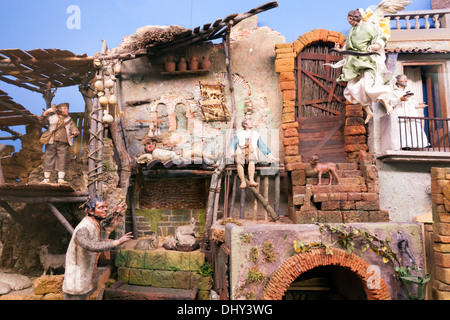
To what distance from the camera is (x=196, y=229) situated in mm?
7531

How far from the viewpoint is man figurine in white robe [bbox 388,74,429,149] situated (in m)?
6.07

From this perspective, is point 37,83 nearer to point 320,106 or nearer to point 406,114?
point 320,106

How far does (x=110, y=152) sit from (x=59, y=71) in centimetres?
196

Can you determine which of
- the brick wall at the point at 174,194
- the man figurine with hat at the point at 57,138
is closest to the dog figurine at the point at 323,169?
the brick wall at the point at 174,194

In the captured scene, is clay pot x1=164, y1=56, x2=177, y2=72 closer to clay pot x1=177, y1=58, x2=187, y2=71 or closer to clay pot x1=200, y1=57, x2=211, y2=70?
clay pot x1=177, y1=58, x2=187, y2=71

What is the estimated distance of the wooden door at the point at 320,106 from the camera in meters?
7.25

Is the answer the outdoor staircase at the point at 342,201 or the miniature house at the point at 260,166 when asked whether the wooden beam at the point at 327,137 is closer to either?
the miniature house at the point at 260,166

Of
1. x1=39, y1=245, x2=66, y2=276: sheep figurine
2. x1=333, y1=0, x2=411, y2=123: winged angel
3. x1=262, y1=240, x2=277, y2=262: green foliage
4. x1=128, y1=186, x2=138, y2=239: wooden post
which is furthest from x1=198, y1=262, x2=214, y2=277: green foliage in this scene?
x1=333, y1=0, x2=411, y2=123: winged angel

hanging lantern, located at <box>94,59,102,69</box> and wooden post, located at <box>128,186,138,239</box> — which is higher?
hanging lantern, located at <box>94,59,102,69</box>

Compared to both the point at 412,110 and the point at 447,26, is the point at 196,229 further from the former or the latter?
the point at 447,26

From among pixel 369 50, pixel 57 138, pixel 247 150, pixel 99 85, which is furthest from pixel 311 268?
pixel 57 138

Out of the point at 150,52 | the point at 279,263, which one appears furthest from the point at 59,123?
the point at 279,263

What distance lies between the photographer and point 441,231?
14.6 ft

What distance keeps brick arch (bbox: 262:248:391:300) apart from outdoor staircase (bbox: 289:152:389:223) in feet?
3.31
